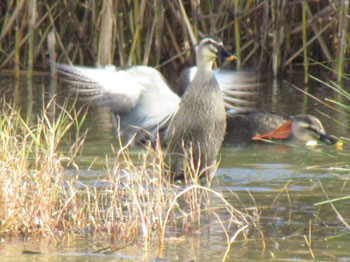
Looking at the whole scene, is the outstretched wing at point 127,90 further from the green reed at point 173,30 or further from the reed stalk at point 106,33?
the green reed at point 173,30

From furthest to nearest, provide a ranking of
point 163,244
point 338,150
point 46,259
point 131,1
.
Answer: point 131,1, point 338,150, point 163,244, point 46,259

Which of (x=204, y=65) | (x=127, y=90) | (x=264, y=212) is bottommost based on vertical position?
(x=264, y=212)

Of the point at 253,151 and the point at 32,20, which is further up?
the point at 32,20

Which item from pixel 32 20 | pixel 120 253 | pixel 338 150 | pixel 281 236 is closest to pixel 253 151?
pixel 338 150

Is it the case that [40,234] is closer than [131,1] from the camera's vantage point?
Yes

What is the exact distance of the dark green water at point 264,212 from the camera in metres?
4.05

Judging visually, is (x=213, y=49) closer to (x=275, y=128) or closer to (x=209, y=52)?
(x=209, y=52)

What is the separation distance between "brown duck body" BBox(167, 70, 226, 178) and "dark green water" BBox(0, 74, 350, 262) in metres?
0.22

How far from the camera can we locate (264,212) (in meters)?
5.02

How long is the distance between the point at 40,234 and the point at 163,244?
0.66 meters

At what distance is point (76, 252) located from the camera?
4086 millimetres

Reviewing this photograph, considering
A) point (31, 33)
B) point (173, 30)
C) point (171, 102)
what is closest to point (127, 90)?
point (171, 102)

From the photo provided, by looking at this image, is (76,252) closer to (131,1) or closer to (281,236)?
(281,236)

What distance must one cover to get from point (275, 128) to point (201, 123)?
6.31ft
